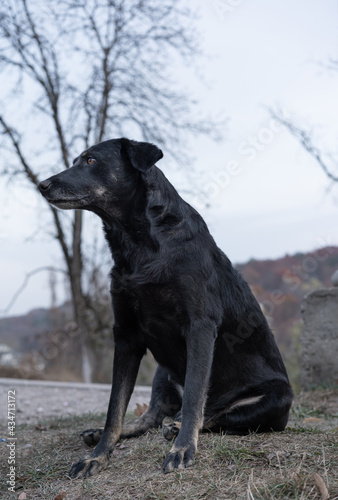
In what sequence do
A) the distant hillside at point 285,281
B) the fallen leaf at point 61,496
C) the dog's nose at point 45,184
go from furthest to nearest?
the distant hillside at point 285,281 < the dog's nose at point 45,184 < the fallen leaf at point 61,496

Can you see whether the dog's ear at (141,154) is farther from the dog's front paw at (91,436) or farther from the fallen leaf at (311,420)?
the fallen leaf at (311,420)

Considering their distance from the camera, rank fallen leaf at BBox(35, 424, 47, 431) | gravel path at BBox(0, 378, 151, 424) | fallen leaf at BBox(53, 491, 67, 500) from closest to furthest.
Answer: fallen leaf at BBox(53, 491, 67, 500) → fallen leaf at BBox(35, 424, 47, 431) → gravel path at BBox(0, 378, 151, 424)

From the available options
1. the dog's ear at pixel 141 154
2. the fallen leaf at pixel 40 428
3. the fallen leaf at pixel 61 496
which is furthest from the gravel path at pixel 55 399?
the dog's ear at pixel 141 154

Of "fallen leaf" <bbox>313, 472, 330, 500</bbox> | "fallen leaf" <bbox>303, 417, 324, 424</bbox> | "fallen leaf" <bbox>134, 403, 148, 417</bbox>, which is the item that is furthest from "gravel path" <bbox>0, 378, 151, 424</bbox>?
"fallen leaf" <bbox>313, 472, 330, 500</bbox>

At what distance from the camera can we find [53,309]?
17.2 metres

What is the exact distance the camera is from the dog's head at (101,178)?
10.2 ft

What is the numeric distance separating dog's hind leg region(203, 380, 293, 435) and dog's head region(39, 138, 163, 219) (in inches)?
58.8

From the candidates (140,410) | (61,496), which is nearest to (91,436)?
(61,496)

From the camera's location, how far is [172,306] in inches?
117

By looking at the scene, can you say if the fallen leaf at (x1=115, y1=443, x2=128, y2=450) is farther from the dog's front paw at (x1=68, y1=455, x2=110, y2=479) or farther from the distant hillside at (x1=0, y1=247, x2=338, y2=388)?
the distant hillside at (x1=0, y1=247, x2=338, y2=388)

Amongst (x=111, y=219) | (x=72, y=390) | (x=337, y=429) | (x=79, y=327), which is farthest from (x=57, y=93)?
(x=337, y=429)

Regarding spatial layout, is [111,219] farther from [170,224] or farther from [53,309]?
[53,309]

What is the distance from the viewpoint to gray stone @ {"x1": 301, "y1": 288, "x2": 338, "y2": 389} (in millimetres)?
6367

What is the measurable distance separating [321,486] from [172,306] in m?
1.20
